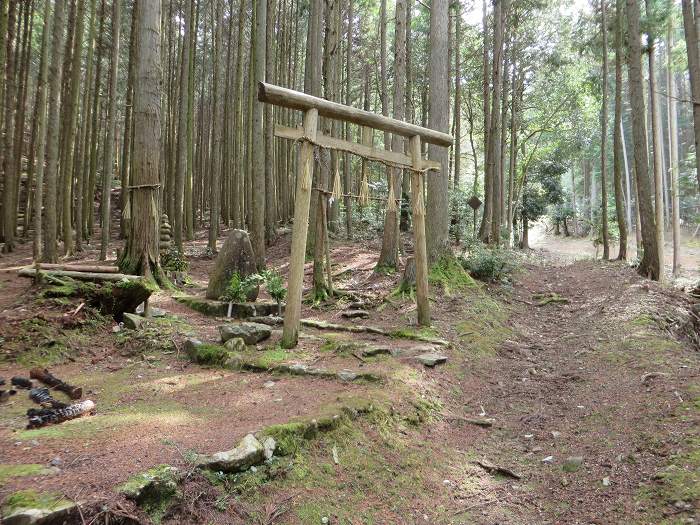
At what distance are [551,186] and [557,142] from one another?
3.09 metres

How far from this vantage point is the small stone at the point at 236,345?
5.93 m

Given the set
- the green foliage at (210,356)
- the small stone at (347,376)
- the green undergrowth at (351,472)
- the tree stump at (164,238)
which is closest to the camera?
the green undergrowth at (351,472)

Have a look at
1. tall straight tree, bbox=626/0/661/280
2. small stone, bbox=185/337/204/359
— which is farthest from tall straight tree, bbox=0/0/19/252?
tall straight tree, bbox=626/0/661/280

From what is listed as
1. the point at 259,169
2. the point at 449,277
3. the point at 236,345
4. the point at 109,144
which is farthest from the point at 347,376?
the point at 109,144

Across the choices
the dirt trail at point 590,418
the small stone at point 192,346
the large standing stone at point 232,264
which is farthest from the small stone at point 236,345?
the dirt trail at point 590,418

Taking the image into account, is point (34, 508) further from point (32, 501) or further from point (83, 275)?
point (83, 275)

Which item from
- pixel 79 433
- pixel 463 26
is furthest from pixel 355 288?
pixel 463 26

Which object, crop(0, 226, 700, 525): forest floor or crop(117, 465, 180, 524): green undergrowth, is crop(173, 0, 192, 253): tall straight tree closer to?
crop(0, 226, 700, 525): forest floor

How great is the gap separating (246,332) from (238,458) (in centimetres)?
320

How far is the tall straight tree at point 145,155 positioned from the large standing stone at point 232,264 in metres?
1.14

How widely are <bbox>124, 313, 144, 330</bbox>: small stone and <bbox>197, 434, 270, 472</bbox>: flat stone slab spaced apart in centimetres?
374

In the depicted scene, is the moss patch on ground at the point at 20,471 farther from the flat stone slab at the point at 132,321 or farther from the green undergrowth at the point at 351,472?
the flat stone slab at the point at 132,321

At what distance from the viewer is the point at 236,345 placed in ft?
19.6

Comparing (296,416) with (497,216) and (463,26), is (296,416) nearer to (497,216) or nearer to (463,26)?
(497,216)
